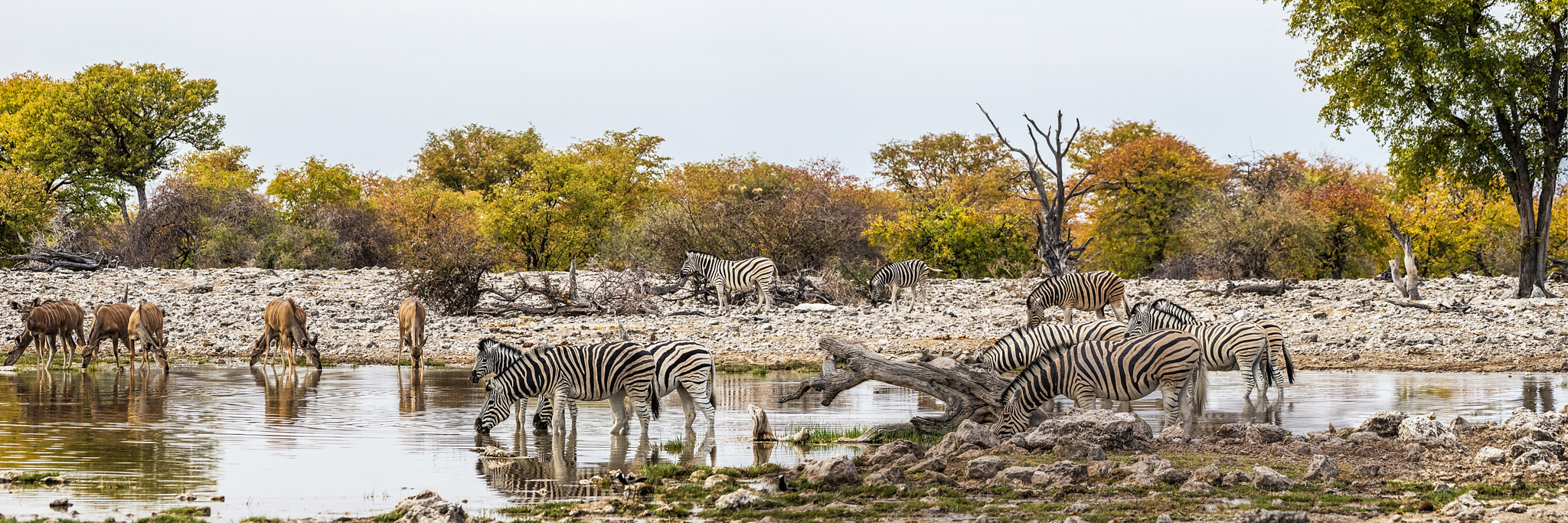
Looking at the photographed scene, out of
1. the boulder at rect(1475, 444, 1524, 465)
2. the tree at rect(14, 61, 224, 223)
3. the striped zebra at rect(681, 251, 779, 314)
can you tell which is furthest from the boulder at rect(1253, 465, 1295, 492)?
the tree at rect(14, 61, 224, 223)

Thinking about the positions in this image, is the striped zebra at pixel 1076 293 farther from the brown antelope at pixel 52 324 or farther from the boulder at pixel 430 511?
the brown antelope at pixel 52 324

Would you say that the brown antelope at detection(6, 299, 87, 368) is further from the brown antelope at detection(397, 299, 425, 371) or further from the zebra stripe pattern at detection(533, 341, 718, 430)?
the zebra stripe pattern at detection(533, 341, 718, 430)

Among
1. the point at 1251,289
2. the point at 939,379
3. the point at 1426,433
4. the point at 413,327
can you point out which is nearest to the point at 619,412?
the point at 939,379

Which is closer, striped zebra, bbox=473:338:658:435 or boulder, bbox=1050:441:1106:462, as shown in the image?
boulder, bbox=1050:441:1106:462

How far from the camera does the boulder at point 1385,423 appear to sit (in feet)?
38.0

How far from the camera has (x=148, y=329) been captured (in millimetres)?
20516

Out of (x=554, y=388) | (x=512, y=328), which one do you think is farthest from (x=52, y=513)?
(x=512, y=328)

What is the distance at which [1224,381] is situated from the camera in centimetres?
1911

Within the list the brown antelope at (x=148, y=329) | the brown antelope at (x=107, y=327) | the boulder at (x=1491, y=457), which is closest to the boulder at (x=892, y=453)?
the boulder at (x=1491, y=457)

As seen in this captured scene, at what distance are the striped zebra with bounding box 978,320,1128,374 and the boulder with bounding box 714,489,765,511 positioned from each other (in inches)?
251

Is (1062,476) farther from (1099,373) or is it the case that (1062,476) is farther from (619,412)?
(619,412)

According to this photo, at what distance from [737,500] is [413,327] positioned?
13.2 metres

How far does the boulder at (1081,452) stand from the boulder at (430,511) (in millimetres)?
4653

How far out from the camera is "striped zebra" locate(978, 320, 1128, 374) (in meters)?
14.2
